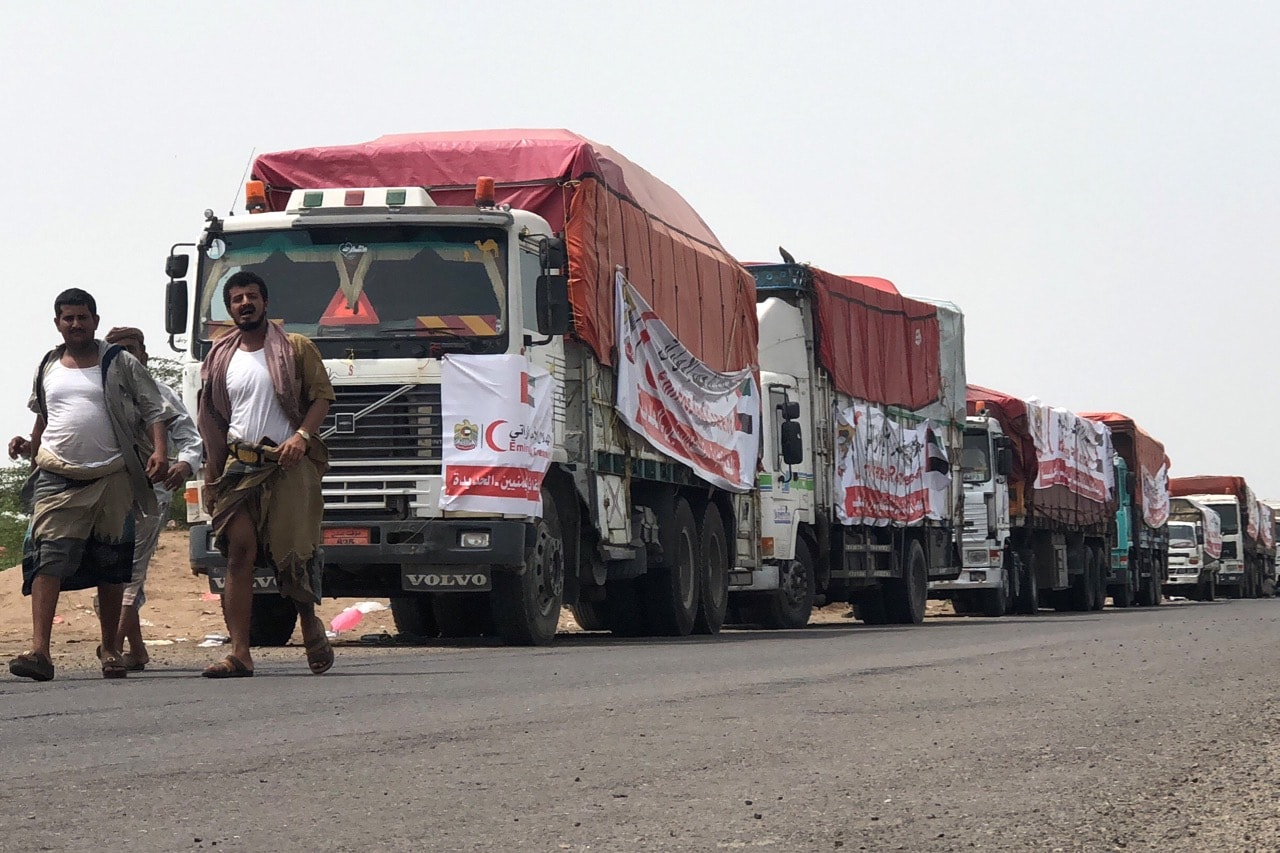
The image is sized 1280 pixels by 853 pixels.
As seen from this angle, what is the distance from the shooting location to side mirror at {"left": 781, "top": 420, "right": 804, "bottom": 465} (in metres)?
20.7

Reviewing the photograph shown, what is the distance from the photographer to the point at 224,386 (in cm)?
1030

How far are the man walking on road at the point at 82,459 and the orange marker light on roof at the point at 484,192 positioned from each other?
4562mm

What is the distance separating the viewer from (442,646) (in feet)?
50.3

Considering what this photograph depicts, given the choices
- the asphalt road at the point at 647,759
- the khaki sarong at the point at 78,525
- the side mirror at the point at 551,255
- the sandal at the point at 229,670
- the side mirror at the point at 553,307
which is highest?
the side mirror at the point at 551,255

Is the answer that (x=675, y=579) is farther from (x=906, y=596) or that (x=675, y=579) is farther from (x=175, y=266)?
(x=906, y=596)

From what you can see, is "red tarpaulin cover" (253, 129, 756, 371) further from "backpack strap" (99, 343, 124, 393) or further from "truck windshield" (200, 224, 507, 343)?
"backpack strap" (99, 343, 124, 393)

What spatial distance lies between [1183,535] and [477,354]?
4200 centimetres

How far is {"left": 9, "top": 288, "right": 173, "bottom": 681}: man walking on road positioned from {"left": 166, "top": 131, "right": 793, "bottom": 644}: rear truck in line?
3813mm

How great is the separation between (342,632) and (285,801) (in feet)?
53.7

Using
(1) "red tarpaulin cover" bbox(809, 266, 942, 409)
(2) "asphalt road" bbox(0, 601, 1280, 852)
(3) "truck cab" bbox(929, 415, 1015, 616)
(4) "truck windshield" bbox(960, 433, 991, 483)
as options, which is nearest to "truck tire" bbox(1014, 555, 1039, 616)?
(3) "truck cab" bbox(929, 415, 1015, 616)

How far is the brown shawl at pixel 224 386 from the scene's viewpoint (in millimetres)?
10273

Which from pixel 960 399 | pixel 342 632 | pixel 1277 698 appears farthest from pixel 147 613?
pixel 1277 698

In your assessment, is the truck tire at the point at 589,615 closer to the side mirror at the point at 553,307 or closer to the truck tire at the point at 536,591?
the truck tire at the point at 536,591

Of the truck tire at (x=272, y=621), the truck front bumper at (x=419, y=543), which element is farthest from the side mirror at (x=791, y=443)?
the truck front bumper at (x=419, y=543)
